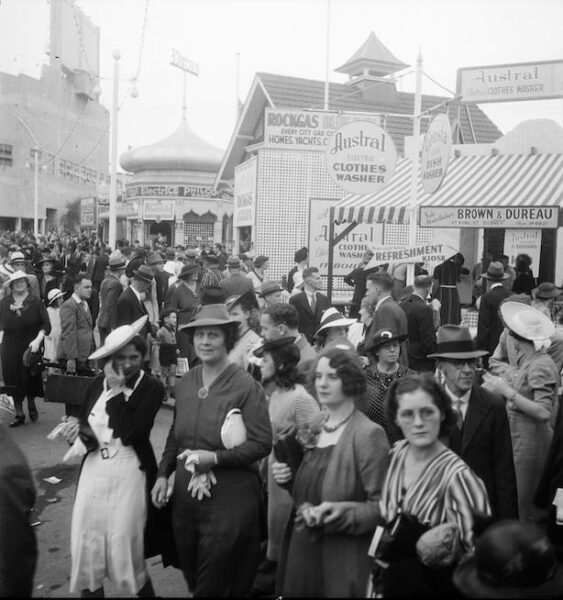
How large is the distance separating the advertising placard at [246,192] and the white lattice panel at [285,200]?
38cm

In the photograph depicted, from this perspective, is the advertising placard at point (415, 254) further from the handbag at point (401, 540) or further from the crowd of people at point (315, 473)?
the handbag at point (401, 540)

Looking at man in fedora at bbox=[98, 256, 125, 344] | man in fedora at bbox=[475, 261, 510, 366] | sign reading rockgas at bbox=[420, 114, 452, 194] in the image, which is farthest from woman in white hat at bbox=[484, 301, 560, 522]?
man in fedora at bbox=[98, 256, 125, 344]

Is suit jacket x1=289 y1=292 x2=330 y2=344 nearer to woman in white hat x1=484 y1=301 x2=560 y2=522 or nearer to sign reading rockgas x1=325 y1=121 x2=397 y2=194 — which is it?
sign reading rockgas x1=325 y1=121 x2=397 y2=194

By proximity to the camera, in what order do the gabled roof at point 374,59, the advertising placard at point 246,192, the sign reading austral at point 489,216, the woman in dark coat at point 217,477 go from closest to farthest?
→ the woman in dark coat at point 217,477 < the sign reading austral at point 489,216 < the advertising placard at point 246,192 < the gabled roof at point 374,59

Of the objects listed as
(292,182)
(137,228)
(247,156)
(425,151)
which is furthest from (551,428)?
(137,228)

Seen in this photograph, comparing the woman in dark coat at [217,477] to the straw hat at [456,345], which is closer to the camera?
the woman in dark coat at [217,477]

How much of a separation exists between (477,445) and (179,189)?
37503mm

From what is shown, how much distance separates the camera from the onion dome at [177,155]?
42.1 meters

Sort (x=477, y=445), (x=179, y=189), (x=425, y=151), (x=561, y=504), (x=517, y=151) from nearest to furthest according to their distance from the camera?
(x=477, y=445) < (x=561, y=504) < (x=425, y=151) < (x=517, y=151) < (x=179, y=189)

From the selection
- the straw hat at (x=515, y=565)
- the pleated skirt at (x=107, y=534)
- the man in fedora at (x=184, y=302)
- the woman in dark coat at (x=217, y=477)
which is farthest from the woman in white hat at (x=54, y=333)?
the straw hat at (x=515, y=565)

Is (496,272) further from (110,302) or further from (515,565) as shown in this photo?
(515,565)

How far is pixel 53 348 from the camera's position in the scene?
27.2 feet

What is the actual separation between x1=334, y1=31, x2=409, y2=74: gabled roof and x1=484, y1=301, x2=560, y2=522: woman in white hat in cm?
2558

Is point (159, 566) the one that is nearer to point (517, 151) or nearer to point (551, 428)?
point (551, 428)
